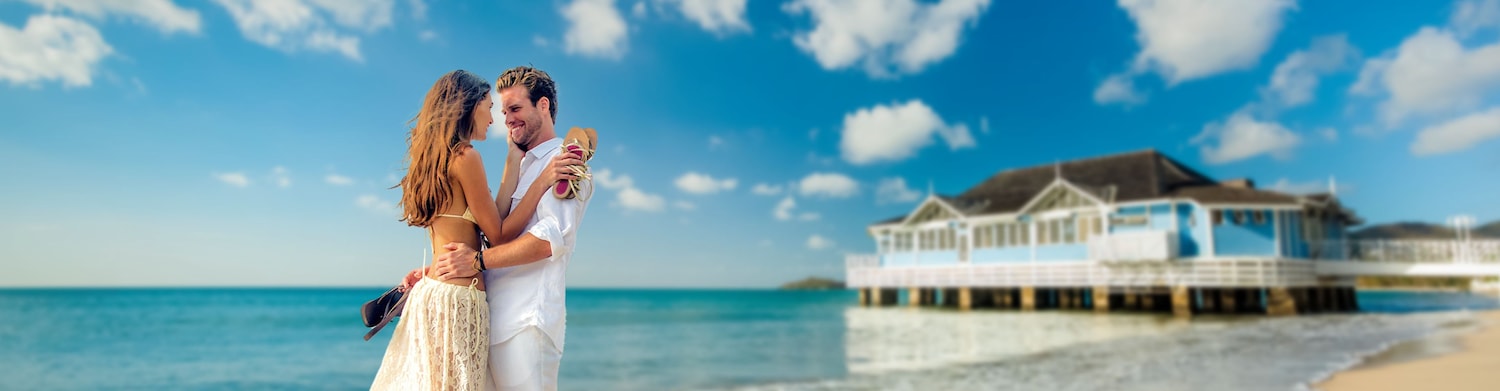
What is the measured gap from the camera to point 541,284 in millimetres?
2090

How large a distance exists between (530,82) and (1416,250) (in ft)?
89.7

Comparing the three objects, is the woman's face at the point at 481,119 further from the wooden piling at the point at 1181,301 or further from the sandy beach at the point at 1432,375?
the wooden piling at the point at 1181,301

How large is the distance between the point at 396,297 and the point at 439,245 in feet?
0.98

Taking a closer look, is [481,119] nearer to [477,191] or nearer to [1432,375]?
[477,191]

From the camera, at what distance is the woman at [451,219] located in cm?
209

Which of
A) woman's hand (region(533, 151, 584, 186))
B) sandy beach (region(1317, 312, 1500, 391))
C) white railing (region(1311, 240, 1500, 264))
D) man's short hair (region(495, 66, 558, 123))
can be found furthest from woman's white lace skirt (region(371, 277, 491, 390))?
white railing (region(1311, 240, 1500, 264))

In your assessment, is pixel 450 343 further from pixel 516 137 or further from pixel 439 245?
pixel 516 137

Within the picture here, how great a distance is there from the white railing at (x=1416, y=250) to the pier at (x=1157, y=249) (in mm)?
31

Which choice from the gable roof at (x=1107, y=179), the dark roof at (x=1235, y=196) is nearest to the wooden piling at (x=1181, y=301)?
the dark roof at (x=1235, y=196)

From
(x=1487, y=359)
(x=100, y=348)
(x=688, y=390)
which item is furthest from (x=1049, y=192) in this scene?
(x=100, y=348)

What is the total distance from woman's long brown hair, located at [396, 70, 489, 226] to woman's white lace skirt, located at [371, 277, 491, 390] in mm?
193

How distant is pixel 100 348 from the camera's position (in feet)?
67.6

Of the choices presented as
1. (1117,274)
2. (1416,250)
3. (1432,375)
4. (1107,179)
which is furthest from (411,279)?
(1107,179)

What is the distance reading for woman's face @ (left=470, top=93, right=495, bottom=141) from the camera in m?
2.21
